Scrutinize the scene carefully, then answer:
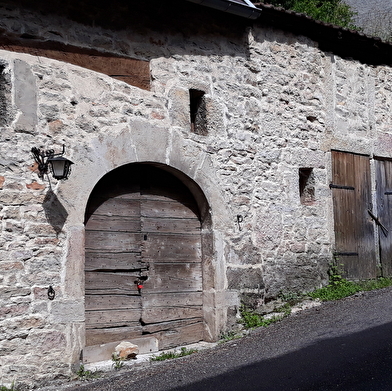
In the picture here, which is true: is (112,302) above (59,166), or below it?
below

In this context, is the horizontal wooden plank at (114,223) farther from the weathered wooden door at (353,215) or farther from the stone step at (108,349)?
the weathered wooden door at (353,215)

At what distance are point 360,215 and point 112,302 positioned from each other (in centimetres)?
431

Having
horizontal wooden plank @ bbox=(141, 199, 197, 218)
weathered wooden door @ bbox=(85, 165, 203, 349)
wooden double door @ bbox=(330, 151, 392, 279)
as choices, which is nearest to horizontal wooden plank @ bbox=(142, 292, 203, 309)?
weathered wooden door @ bbox=(85, 165, 203, 349)

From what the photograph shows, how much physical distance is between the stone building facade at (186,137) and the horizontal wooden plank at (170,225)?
0.12m

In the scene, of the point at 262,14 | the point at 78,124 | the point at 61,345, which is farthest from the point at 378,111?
the point at 61,345

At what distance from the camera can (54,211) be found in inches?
213

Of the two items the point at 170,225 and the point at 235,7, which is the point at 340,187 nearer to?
A: the point at 170,225

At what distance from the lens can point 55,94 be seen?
5.58 meters

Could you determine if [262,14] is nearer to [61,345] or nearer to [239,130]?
[239,130]

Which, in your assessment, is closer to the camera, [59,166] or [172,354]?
[59,166]

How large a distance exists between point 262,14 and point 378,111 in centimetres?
281

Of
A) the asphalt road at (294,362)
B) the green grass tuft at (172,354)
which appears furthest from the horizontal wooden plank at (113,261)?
the asphalt road at (294,362)

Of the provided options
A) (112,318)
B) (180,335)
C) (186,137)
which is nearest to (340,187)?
(186,137)

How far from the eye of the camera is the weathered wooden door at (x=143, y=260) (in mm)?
5957
